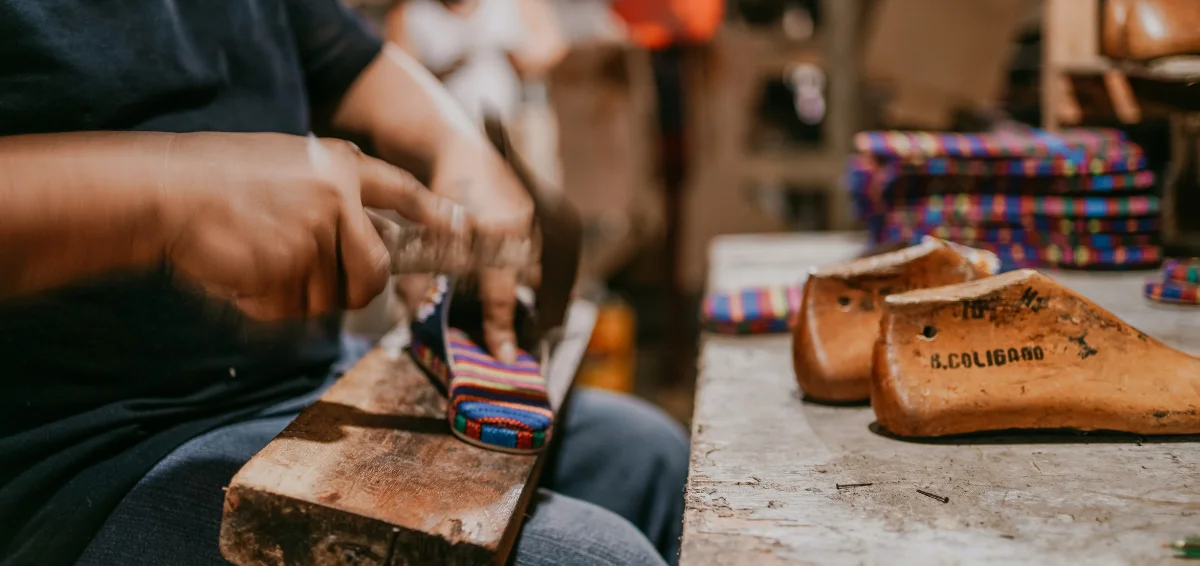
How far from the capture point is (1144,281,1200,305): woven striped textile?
1.25 metres

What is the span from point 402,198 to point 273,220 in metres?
0.12

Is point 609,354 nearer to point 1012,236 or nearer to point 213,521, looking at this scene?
point 1012,236

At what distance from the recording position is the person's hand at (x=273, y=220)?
0.68 meters

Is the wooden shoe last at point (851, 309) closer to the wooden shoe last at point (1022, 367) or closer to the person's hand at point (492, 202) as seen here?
the wooden shoe last at point (1022, 367)

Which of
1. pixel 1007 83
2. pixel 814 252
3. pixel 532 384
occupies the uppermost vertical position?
pixel 1007 83

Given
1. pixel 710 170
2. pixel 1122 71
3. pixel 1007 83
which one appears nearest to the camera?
pixel 1122 71

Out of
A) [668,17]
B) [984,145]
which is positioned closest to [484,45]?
[668,17]

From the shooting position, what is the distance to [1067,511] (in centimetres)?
69

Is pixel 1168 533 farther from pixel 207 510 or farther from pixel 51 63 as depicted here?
pixel 51 63

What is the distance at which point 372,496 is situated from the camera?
2.48 ft

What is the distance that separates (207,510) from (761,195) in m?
3.18

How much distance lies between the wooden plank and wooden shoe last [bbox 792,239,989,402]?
33cm

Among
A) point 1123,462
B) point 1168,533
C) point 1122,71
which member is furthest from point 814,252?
point 1168,533

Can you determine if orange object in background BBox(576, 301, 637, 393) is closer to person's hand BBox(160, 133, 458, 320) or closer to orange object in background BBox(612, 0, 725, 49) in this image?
orange object in background BBox(612, 0, 725, 49)
